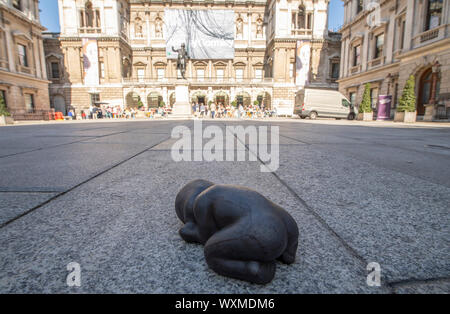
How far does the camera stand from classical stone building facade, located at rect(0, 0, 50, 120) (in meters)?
19.5

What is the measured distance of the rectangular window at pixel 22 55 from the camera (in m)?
21.3

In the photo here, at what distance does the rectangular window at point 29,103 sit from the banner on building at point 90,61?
7.28 metres

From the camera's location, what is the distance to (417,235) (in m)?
0.82

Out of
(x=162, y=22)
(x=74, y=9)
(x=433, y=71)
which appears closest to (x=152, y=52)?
(x=162, y=22)

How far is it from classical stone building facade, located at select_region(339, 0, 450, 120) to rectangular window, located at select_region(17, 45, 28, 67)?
28.6m

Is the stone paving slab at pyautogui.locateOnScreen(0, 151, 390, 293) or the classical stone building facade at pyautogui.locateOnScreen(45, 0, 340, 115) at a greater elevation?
the classical stone building facade at pyautogui.locateOnScreen(45, 0, 340, 115)

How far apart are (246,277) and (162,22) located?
39.3 metres

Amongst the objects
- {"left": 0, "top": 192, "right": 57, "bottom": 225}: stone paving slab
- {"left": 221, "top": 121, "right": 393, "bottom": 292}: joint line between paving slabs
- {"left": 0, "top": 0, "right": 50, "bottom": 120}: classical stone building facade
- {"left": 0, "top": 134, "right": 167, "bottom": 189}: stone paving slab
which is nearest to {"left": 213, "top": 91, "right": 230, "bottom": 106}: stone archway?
{"left": 0, "top": 0, "right": 50, "bottom": 120}: classical stone building facade

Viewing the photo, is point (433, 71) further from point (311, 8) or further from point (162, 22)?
point (162, 22)

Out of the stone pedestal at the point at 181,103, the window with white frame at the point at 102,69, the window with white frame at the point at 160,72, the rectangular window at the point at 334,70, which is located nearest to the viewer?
the stone pedestal at the point at 181,103

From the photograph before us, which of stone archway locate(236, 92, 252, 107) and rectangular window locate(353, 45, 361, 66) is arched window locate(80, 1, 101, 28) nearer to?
stone archway locate(236, 92, 252, 107)

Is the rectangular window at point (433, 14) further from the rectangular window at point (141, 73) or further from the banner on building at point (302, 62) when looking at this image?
the rectangular window at point (141, 73)

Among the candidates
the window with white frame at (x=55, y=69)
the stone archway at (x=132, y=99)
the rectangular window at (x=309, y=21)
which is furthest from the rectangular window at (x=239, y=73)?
the window with white frame at (x=55, y=69)

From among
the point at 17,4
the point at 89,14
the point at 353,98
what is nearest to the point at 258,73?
the point at 353,98
